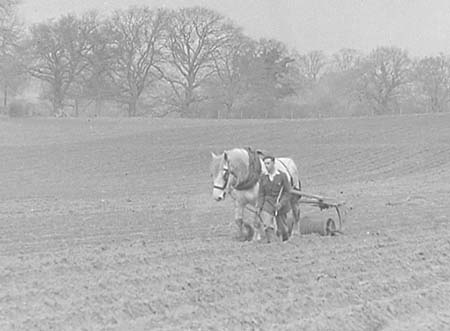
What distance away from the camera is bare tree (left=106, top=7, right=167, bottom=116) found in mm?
74125

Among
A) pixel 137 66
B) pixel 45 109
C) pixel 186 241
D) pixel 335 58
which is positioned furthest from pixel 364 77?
pixel 186 241

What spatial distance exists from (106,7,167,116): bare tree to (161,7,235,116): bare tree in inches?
48.1

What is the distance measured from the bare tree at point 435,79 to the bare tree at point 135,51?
27.8 metres

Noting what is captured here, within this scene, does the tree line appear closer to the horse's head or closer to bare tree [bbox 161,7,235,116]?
bare tree [bbox 161,7,235,116]

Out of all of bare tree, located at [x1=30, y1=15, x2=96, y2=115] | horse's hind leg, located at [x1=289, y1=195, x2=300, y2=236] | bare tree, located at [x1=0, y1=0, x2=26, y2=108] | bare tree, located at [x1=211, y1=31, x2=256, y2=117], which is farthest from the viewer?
bare tree, located at [x1=211, y1=31, x2=256, y2=117]

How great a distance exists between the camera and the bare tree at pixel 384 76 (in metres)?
82.0

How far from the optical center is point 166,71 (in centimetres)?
7675

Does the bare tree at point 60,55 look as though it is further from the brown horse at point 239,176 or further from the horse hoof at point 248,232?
the brown horse at point 239,176

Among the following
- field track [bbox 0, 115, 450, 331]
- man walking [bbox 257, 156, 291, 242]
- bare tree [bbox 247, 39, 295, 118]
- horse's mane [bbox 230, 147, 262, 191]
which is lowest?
field track [bbox 0, 115, 450, 331]

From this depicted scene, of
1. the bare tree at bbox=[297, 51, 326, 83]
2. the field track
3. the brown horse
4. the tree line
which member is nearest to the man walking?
the brown horse

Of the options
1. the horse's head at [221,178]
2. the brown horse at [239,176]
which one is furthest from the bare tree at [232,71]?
the horse's head at [221,178]

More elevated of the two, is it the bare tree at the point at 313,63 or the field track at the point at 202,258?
the bare tree at the point at 313,63

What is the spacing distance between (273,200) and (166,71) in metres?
65.0

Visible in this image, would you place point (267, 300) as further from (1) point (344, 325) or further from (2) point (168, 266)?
(2) point (168, 266)
